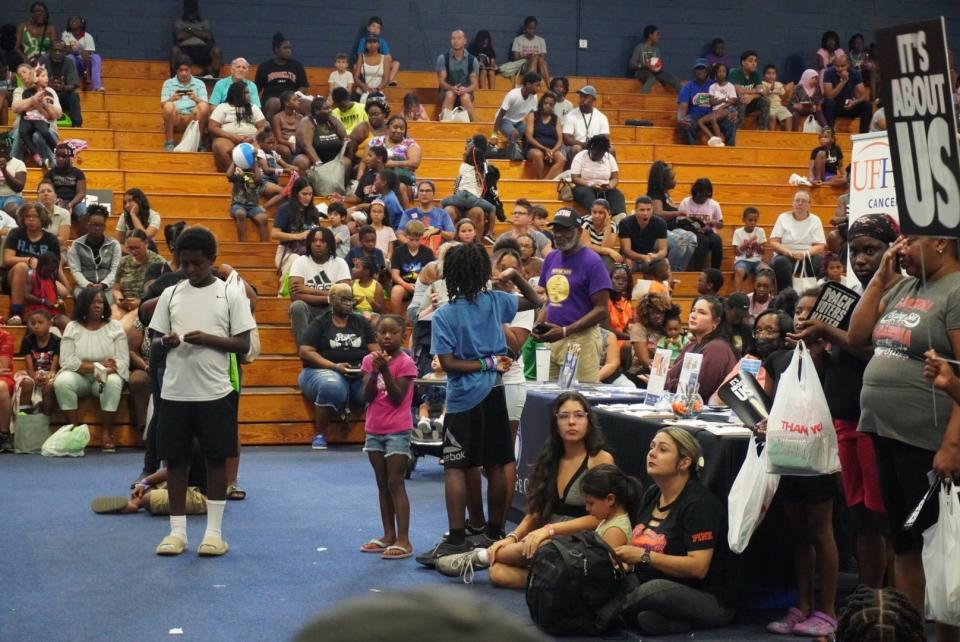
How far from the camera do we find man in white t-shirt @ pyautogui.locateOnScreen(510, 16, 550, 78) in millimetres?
19484

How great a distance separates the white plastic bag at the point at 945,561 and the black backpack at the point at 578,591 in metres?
1.52

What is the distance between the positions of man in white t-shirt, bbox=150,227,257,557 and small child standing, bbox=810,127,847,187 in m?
11.5

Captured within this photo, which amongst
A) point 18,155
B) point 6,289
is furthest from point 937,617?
point 18,155

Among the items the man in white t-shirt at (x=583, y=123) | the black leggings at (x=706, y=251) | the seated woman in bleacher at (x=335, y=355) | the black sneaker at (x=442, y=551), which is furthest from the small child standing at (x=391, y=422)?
the man in white t-shirt at (x=583, y=123)

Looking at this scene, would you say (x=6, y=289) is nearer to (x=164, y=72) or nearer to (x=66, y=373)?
(x=66, y=373)

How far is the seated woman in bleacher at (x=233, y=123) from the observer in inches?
588

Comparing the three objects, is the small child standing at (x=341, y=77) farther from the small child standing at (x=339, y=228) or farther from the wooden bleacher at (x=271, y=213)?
the small child standing at (x=339, y=228)

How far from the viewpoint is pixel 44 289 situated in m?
11.4

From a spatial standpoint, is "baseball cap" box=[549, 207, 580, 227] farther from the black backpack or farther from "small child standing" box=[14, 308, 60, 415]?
"small child standing" box=[14, 308, 60, 415]

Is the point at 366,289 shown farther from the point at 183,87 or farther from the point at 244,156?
the point at 183,87

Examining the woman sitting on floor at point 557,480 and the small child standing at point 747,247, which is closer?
the woman sitting on floor at point 557,480

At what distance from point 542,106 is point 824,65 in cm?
585

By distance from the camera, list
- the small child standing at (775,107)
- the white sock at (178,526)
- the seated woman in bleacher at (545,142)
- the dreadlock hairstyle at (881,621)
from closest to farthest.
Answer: the dreadlock hairstyle at (881,621) → the white sock at (178,526) → the seated woman in bleacher at (545,142) → the small child standing at (775,107)

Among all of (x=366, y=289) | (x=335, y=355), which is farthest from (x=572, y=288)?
(x=366, y=289)
